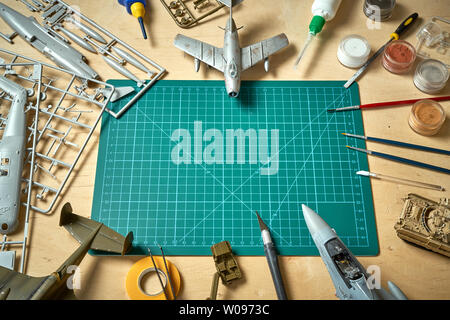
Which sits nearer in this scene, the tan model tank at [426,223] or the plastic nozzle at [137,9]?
the tan model tank at [426,223]

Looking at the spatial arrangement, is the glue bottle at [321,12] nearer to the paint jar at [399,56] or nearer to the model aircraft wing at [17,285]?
the paint jar at [399,56]

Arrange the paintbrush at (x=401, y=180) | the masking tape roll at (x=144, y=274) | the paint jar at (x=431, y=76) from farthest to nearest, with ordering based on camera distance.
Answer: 1. the paint jar at (x=431, y=76)
2. the paintbrush at (x=401, y=180)
3. the masking tape roll at (x=144, y=274)

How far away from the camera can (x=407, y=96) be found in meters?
2.37

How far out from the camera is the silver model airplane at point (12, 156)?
6.71 feet

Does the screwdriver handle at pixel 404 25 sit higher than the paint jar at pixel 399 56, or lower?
higher

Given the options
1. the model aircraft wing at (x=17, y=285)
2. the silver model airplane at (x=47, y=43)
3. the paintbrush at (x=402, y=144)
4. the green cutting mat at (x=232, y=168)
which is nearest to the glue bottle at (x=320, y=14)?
the green cutting mat at (x=232, y=168)

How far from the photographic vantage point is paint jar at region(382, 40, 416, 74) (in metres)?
2.34

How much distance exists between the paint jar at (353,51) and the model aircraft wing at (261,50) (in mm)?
452

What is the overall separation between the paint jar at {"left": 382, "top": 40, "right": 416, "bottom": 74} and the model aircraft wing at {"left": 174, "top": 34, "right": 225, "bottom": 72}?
1.30m

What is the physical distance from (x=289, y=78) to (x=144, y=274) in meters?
1.82

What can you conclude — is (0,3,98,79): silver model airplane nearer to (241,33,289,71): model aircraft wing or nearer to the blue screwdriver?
the blue screwdriver

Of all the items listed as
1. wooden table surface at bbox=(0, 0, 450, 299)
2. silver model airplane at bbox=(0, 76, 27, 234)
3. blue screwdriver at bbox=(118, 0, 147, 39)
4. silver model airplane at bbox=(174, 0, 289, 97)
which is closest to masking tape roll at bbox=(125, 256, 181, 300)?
wooden table surface at bbox=(0, 0, 450, 299)

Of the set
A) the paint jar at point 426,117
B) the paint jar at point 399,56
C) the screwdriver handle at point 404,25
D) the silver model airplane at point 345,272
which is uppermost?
the screwdriver handle at point 404,25

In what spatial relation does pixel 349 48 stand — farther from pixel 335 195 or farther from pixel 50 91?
pixel 50 91
